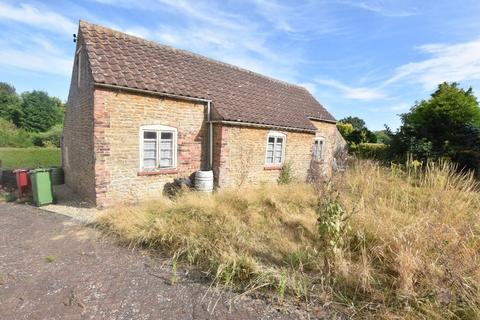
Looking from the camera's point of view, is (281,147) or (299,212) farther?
(281,147)

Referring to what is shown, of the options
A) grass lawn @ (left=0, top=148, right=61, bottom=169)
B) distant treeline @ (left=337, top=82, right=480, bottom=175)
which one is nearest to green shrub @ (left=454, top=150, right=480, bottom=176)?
distant treeline @ (left=337, top=82, right=480, bottom=175)

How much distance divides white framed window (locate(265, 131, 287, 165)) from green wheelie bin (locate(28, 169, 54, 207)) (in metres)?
Result: 8.26

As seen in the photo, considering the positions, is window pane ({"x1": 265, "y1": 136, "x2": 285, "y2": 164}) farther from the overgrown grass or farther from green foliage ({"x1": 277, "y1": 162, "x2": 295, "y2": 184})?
the overgrown grass

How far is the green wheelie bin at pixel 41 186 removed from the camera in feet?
26.1

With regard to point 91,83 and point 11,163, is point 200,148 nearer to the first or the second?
point 91,83

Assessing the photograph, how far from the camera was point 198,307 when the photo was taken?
3480mm

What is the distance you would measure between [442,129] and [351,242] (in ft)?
52.1

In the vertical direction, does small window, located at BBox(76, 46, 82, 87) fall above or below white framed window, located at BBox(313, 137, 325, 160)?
above

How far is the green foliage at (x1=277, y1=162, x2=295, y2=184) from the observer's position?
1201 cm

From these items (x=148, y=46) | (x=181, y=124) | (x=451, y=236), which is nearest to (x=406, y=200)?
(x=451, y=236)

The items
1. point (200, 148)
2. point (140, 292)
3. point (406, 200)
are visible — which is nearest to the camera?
point (140, 292)

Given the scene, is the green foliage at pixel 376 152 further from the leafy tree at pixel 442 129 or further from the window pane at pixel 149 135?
the window pane at pixel 149 135

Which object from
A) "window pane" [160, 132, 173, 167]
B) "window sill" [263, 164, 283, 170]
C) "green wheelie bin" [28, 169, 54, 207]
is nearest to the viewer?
"green wheelie bin" [28, 169, 54, 207]

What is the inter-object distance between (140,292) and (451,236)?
5.23 m
